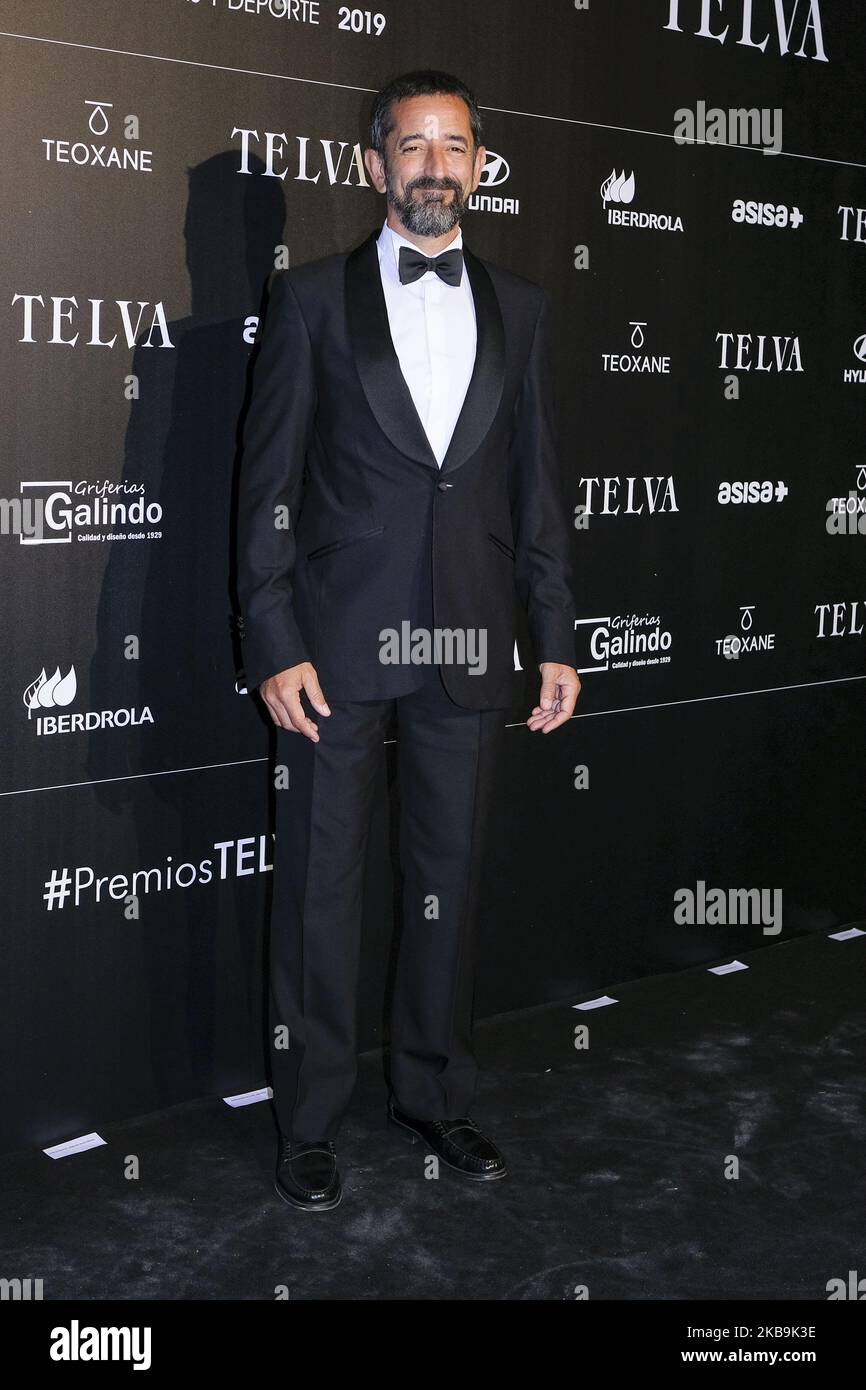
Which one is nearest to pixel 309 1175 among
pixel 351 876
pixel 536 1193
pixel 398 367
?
pixel 536 1193

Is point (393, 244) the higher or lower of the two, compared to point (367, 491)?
higher

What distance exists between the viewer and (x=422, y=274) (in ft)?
8.49

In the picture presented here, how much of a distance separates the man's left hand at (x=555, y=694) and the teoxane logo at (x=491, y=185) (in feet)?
3.51

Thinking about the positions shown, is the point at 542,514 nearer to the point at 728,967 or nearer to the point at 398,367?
the point at 398,367

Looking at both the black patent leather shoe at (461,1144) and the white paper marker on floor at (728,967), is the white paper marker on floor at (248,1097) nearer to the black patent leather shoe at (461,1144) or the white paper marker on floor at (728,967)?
the black patent leather shoe at (461,1144)

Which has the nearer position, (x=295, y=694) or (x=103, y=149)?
(x=295, y=694)

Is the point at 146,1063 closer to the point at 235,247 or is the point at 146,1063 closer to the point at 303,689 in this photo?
the point at 303,689

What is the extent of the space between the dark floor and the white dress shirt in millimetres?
1295

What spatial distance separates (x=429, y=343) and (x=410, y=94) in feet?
1.30

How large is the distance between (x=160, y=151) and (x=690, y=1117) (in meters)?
2.09

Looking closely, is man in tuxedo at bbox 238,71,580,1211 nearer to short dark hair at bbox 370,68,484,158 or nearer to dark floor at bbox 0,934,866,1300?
short dark hair at bbox 370,68,484,158

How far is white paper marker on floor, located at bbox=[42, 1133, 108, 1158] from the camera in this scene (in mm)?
2869

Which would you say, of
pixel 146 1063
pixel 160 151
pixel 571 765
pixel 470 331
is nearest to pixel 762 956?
pixel 571 765

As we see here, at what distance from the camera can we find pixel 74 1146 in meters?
2.90
